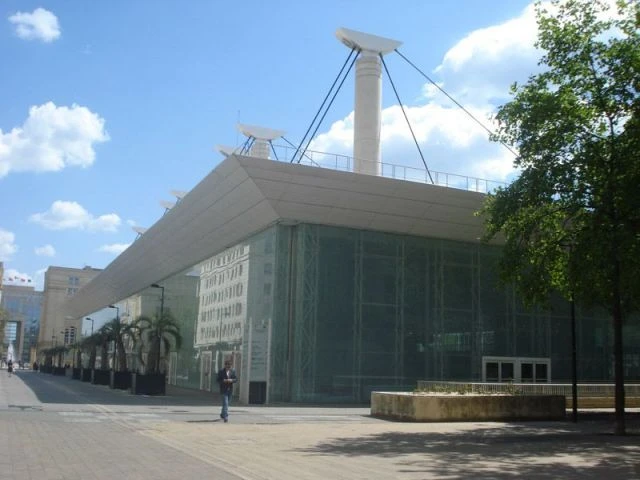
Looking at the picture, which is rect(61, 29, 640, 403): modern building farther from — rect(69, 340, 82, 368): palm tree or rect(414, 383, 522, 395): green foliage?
rect(69, 340, 82, 368): palm tree

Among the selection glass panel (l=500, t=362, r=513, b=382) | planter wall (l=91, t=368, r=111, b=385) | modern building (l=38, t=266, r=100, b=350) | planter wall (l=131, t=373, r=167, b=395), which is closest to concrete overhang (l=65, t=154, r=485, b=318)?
glass panel (l=500, t=362, r=513, b=382)

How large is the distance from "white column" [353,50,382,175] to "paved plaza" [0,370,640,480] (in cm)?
1874

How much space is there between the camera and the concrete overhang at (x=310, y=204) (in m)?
29.9

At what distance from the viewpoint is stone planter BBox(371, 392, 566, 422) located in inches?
834

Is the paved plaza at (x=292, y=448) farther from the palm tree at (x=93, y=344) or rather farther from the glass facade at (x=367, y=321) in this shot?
the palm tree at (x=93, y=344)

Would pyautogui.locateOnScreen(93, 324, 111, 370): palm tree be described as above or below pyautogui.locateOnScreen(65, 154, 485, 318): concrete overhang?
below

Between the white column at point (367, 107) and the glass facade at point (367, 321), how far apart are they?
549 cm

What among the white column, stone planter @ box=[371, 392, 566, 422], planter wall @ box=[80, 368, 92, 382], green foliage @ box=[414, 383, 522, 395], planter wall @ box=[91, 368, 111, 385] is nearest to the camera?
stone planter @ box=[371, 392, 566, 422]

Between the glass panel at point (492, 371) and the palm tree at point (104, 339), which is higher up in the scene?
the palm tree at point (104, 339)

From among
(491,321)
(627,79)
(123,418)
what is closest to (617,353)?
(627,79)

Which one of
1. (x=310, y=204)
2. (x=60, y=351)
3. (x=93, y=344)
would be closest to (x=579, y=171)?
(x=310, y=204)

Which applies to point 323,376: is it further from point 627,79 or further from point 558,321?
point 627,79

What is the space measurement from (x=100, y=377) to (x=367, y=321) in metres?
21.8

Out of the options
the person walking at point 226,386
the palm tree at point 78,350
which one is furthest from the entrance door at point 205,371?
the palm tree at point 78,350
